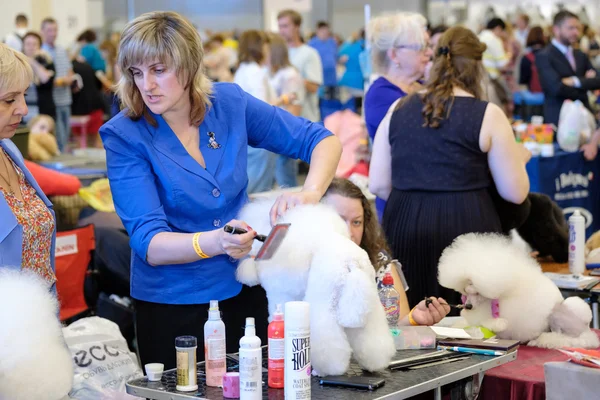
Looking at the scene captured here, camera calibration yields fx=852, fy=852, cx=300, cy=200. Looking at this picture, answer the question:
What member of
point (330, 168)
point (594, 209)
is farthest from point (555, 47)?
point (330, 168)

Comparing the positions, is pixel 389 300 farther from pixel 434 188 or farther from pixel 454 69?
pixel 454 69

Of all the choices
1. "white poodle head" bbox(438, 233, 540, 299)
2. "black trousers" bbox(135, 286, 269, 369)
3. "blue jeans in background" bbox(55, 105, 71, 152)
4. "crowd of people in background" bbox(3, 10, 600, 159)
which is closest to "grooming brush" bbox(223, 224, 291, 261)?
"black trousers" bbox(135, 286, 269, 369)

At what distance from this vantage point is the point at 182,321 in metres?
2.27

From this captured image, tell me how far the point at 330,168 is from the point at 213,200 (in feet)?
1.10

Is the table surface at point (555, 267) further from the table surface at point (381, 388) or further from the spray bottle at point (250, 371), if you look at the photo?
the spray bottle at point (250, 371)

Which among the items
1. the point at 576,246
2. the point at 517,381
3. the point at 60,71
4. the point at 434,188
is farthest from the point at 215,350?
the point at 60,71

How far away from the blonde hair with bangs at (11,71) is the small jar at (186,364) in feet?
2.58

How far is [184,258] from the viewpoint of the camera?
2.10 m

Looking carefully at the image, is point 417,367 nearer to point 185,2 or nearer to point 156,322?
point 156,322

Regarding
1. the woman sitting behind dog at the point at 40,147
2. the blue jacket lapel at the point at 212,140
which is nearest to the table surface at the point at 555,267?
the blue jacket lapel at the point at 212,140

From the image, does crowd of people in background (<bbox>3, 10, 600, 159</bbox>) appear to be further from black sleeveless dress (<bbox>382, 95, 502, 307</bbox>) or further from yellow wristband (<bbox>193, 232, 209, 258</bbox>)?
yellow wristband (<bbox>193, 232, 209, 258</bbox>)

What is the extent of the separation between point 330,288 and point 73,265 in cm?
233

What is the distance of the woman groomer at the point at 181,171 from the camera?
2.11 m

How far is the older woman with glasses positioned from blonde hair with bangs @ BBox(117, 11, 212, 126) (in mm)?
1658
